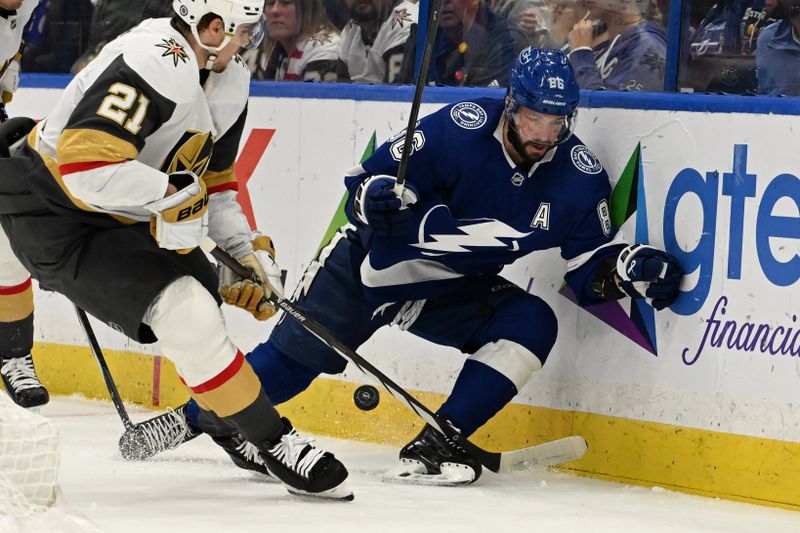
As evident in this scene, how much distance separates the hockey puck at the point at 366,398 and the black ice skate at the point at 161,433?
0.47 m

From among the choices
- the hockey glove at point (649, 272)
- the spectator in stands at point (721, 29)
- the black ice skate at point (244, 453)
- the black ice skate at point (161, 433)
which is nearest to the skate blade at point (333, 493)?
the black ice skate at point (244, 453)

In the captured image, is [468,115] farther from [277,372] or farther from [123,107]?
[123,107]

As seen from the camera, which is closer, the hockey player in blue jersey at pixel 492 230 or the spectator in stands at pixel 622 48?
the hockey player in blue jersey at pixel 492 230

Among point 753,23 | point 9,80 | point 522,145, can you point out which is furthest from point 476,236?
point 9,80

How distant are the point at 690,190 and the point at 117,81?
1444 mm

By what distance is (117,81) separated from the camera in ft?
10.4

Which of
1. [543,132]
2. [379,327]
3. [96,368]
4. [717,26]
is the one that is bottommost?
[96,368]

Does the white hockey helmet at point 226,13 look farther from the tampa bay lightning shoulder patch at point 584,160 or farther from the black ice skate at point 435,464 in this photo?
the black ice skate at point 435,464

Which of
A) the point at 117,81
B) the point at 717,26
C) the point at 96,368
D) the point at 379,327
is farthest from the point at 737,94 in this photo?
the point at 96,368

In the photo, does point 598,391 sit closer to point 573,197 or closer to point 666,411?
point 666,411

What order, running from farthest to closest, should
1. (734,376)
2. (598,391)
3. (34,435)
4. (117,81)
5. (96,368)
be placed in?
(96,368)
(598,391)
(734,376)
(117,81)
(34,435)

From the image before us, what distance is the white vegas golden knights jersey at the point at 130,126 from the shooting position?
10.3 feet

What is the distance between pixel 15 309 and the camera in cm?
425

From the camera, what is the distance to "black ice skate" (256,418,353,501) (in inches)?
133
